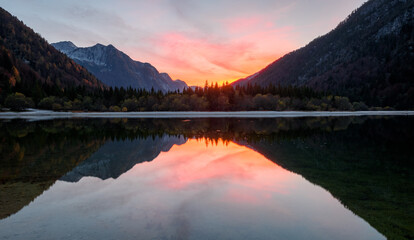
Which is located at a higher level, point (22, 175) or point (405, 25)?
point (405, 25)

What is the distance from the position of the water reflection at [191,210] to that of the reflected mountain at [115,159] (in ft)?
2.96

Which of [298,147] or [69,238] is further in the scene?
[298,147]

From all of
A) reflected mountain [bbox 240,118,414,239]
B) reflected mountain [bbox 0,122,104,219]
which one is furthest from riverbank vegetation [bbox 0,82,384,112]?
reflected mountain [bbox 240,118,414,239]

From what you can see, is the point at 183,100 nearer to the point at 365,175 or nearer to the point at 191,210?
the point at 365,175

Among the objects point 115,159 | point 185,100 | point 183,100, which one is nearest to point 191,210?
point 115,159

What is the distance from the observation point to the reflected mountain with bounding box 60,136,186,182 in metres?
12.7

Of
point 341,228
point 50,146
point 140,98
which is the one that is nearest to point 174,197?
point 341,228

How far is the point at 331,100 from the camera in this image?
114875mm

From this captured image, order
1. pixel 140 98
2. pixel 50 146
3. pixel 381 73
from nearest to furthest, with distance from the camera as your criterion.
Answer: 1. pixel 50 146
2. pixel 140 98
3. pixel 381 73

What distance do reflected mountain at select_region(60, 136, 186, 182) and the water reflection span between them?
0.90 meters

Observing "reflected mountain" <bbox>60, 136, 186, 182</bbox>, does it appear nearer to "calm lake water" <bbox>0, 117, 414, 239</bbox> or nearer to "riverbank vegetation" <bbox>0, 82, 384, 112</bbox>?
"calm lake water" <bbox>0, 117, 414, 239</bbox>

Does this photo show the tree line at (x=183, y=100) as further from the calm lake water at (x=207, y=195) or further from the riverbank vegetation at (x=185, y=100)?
the calm lake water at (x=207, y=195)

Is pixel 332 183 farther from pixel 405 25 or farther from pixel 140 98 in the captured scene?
pixel 405 25

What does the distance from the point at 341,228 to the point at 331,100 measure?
120 metres
